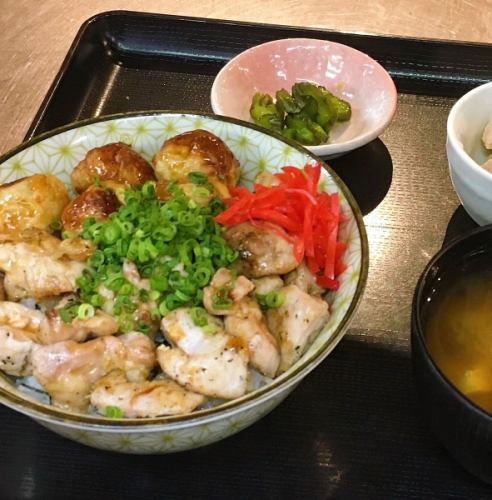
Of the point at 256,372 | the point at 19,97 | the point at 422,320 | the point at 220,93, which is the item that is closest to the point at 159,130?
the point at 220,93

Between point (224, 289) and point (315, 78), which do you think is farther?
point (315, 78)

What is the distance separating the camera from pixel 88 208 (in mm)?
1556

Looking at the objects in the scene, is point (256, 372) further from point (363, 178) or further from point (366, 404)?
point (363, 178)

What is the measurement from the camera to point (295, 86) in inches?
86.4

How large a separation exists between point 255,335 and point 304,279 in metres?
A: 0.22

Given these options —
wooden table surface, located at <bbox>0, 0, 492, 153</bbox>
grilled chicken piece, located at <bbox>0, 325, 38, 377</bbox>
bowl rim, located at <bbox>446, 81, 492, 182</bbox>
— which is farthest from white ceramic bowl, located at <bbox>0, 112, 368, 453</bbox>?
wooden table surface, located at <bbox>0, 0, 492, 153</bbox>

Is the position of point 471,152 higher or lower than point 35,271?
lower

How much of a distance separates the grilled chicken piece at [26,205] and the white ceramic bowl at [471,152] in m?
1.05

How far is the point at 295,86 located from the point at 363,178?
0.40 m

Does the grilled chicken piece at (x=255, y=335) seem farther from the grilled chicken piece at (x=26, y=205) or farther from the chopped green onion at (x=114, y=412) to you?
the grilled chicken piece at (x=26, y=205)

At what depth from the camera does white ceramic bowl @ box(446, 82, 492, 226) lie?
1674 millimetres

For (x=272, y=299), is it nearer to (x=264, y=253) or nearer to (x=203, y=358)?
(x=264, y=253)

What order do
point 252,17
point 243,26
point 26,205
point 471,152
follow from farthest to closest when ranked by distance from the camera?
point 252,17, point 243,26, point 471,152, point 26,205

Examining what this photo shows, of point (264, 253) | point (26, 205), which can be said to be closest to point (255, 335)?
point (264, 253)
